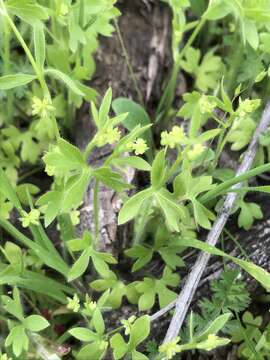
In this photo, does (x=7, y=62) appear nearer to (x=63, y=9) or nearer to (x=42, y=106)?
(x=63, y=9)

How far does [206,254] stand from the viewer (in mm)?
1859

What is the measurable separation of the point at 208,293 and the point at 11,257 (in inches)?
26.8

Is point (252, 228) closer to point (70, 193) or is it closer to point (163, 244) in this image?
point (163, 244)

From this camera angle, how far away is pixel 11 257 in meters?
1.87

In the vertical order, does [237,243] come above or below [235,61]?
below

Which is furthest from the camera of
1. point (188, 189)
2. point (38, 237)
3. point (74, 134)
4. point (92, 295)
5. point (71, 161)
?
point (74, 134)

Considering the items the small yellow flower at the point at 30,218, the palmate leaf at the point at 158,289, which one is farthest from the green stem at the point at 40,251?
the palmate leaf at the point at 158,289

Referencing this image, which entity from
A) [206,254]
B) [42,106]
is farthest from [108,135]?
[206,254]

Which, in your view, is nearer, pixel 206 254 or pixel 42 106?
pixel 42 106

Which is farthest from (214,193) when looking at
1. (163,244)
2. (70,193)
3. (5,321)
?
(5,321)

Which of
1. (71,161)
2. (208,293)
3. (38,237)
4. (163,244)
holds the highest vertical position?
(71,161)

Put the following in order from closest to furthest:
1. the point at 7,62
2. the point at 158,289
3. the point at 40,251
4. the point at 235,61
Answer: the point at 40,251 < the point at 158,289 < the point at 7,62 < the point at 235,61

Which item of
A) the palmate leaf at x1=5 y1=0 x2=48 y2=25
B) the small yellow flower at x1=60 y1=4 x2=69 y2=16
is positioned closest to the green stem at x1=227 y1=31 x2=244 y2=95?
the small yellow flower at x1=60 y1=4 x2=69 y2=16

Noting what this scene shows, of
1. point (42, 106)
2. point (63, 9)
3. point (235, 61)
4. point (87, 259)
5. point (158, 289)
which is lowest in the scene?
point (158, 289)
